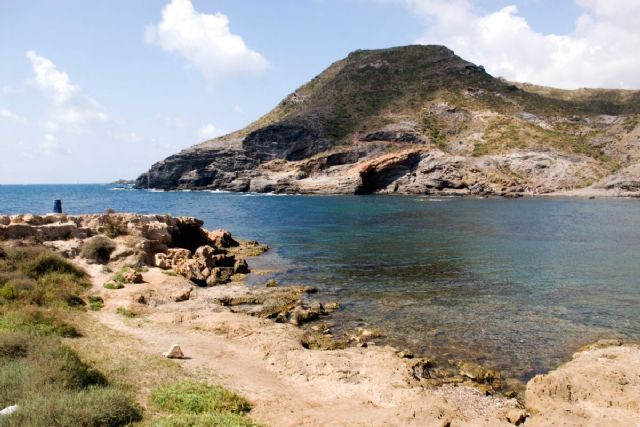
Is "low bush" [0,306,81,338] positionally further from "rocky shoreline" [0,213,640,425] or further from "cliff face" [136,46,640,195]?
"cliff face" [136,46,640,195]

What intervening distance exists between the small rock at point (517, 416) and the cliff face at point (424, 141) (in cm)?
10586

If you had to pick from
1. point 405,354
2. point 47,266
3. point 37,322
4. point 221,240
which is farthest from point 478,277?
point 47,266

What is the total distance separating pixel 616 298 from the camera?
2383 centimetres

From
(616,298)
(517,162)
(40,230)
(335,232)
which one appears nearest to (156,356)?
(40,230)

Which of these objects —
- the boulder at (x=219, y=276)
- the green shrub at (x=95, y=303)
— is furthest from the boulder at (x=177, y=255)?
the green shrub at (x=95, y=303)

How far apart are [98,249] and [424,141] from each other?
11581 centimetres

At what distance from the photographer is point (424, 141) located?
13212 centimetres

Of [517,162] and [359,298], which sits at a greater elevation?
[517,162]

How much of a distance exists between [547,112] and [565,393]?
155523 mm

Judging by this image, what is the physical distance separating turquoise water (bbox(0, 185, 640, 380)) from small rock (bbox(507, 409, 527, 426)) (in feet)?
11.0

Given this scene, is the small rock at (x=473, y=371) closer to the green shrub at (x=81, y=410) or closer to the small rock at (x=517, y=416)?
the small rock at (x=517, y=416)

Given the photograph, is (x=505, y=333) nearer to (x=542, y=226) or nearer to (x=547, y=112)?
(x=542, y=226)

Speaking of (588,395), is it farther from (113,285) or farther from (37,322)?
(113,285)

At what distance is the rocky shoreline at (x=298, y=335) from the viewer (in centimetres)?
1224
